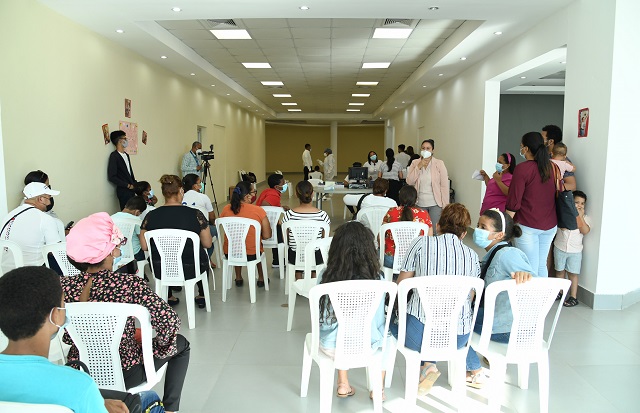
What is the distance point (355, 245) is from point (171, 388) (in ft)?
3.83

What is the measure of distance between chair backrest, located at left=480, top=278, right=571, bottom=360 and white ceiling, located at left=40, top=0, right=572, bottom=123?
3553 millimetres

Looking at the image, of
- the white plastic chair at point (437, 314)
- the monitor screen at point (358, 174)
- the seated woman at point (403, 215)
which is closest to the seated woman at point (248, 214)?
the seated woman at point (403, 215)

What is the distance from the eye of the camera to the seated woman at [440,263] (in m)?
2.56

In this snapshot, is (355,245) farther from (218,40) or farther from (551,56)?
(218,40)

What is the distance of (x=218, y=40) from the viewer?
25.0 ft

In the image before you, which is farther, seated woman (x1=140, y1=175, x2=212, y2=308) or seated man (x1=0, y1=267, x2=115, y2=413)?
seated woman (x1=140, y1=175, x2=212, y2=308)

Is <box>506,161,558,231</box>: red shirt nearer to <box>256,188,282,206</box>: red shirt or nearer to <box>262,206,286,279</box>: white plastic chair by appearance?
<box>262,206,286,279</box>: white plastic chair

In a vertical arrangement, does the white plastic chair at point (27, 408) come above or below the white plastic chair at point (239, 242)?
above

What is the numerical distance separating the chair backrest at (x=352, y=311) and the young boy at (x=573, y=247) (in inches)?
112

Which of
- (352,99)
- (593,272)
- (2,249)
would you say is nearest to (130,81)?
(2,249)

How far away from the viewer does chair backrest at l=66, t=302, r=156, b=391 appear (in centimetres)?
200

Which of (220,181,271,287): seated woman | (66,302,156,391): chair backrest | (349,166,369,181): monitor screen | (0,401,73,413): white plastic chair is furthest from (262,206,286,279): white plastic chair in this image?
(349,166,369,181): monitor screen

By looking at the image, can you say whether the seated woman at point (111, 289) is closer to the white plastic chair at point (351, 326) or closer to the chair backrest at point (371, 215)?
the white plastic chair at point (351, 326)

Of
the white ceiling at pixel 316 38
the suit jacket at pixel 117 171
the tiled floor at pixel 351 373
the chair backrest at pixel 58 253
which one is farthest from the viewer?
the suit jacket at pixel 117 171
